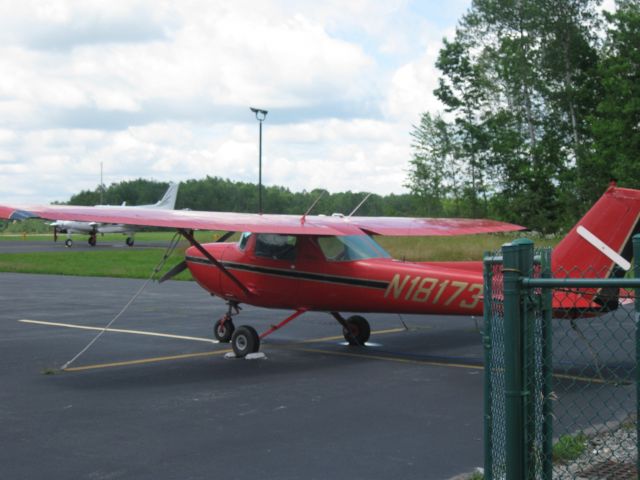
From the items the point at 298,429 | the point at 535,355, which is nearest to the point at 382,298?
the point at 298,429

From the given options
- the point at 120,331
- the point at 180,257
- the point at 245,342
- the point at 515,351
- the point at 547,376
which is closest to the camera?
the point at 515,351

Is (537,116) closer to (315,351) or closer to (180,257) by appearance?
(180,257)

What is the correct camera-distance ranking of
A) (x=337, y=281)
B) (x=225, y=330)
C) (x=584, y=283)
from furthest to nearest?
1. (x=225, y=330)
2. (x=337, y=281)
3. (x=584, y=283)

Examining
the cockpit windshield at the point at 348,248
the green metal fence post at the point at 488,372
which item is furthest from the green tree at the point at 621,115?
the green metal fence post at the point at 488,372

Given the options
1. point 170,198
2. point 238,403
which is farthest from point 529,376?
point 170,198

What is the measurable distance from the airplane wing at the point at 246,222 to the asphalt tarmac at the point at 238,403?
6.22 feet

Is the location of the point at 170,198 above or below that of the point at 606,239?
above

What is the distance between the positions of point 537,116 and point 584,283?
48147 mm

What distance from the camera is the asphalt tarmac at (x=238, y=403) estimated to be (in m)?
6.70

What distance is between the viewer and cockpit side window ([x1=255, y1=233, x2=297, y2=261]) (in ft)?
41.8

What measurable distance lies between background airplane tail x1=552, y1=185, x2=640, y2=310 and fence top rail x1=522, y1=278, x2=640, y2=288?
17.7 feet

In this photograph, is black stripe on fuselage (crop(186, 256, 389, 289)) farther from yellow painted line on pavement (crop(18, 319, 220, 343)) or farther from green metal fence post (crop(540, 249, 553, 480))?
green metal fence post (crop(540, 249, 553, 480))

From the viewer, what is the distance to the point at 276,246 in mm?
12852

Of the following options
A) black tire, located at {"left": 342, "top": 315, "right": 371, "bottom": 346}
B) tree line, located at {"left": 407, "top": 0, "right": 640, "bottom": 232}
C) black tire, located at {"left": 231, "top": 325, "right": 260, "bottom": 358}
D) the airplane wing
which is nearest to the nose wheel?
black tire, located at {"left": 342, "top": 315, "right": 371, "bottom": 346}
